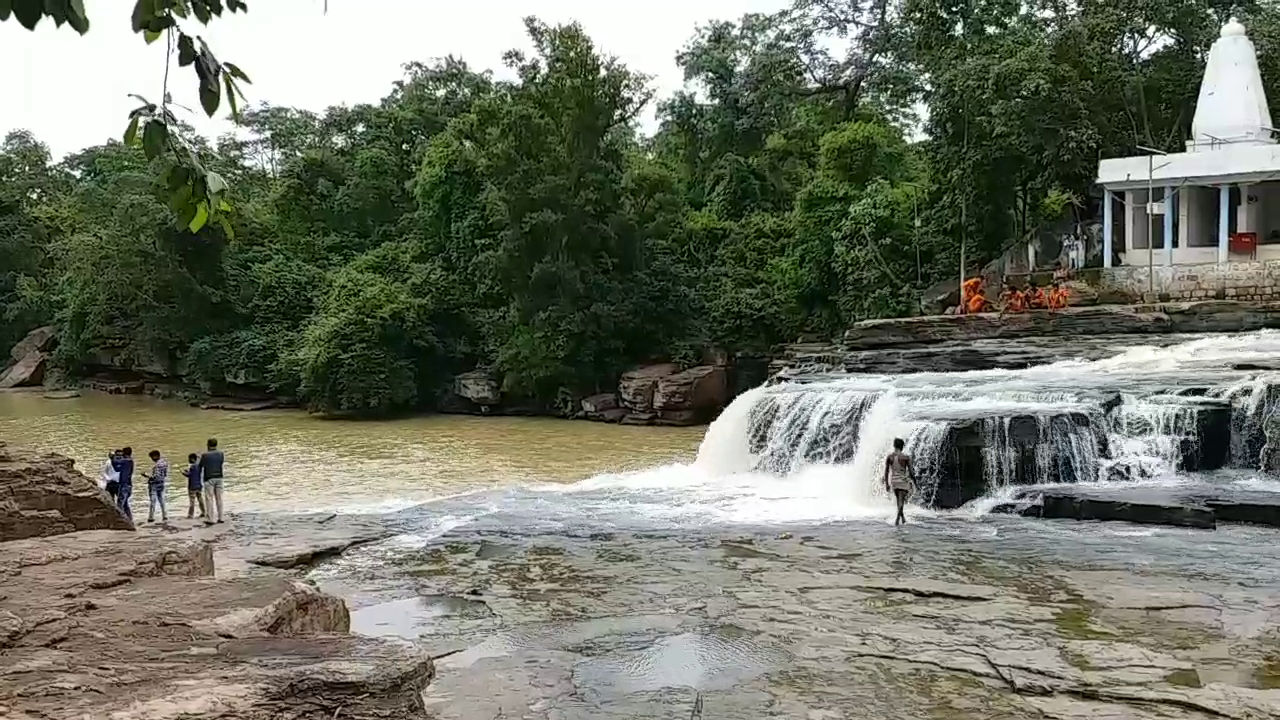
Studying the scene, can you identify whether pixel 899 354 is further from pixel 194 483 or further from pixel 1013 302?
pixel 194 483

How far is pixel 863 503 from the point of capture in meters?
14.1

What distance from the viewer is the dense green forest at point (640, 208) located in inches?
1054

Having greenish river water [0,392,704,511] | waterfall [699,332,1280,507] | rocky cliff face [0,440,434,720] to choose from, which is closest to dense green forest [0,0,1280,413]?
greenish river water [0,392,704,511]

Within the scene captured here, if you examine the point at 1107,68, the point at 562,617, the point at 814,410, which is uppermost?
the point at 1107,68

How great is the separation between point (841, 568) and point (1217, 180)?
1819cm

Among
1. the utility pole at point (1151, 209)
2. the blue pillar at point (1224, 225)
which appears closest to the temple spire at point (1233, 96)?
the utility pole at point (1151, 209)

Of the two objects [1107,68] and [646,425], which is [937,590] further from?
[1107,68]

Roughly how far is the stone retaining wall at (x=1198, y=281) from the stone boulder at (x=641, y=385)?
10177 millimetres

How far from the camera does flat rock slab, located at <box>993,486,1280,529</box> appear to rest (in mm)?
11172

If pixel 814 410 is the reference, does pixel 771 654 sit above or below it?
below

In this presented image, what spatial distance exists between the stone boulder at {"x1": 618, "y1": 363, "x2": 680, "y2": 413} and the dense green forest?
1096 millimetres

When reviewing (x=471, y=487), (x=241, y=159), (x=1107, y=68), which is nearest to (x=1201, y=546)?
(x=471, y=487)

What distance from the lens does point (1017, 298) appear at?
22.8 meters

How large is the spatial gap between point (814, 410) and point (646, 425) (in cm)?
971
